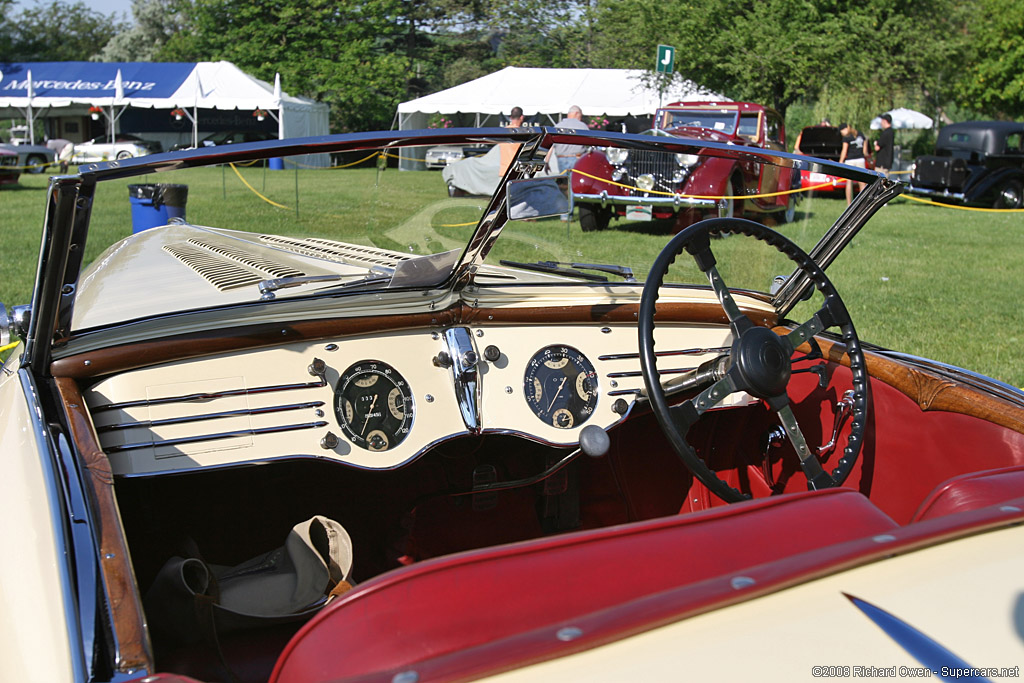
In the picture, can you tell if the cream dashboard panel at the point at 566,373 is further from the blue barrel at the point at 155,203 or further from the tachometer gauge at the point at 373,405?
the blue barrel at the point at 155,203

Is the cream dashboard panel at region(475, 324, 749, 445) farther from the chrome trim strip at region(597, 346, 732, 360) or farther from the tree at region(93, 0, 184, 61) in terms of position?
the tree at region(93, 0, 184, 61)

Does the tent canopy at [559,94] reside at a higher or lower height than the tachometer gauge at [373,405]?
higher

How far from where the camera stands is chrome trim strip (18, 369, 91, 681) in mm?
1249

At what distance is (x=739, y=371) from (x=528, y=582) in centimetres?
120

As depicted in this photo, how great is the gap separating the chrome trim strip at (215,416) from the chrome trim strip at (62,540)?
22 centimetres

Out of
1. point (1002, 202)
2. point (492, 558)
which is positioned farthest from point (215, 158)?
point (1002, 202)

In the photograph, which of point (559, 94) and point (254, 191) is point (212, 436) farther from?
point (559, 94)

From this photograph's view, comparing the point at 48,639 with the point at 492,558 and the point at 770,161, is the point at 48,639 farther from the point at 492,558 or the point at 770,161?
the point at 770,161

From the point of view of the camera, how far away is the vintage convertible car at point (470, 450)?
103cm

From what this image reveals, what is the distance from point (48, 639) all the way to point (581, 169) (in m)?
1.76

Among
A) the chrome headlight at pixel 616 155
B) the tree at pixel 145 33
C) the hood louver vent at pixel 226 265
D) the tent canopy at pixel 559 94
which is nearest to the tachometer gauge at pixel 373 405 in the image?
the hood louver vent at pixel 226 265

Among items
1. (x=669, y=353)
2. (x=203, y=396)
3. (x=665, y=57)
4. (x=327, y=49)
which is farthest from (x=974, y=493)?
(x=327, y=49)

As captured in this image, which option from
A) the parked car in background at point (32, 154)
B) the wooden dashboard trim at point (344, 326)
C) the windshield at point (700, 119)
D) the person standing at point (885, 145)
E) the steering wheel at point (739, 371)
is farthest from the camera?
the parked car in background at point (32, 154)

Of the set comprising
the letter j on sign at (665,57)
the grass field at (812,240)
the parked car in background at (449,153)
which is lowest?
the grass field at (812,240)
